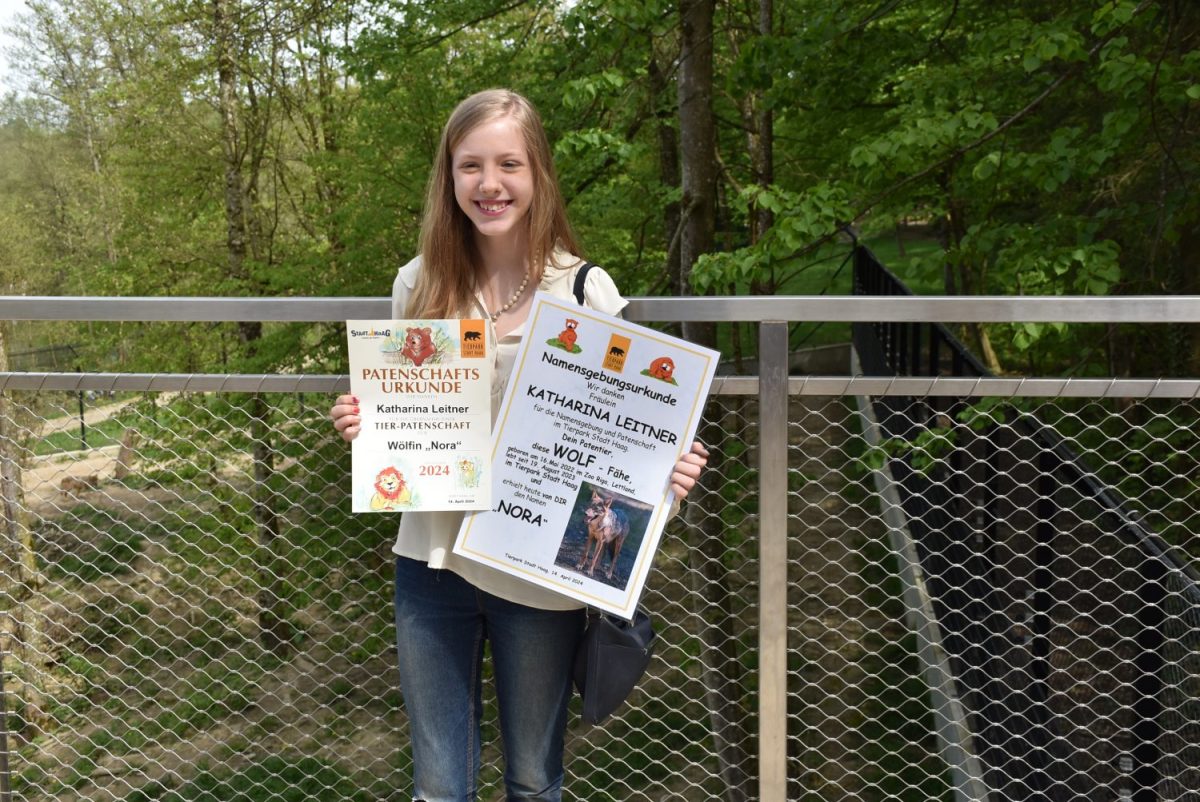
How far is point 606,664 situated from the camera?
100 inches

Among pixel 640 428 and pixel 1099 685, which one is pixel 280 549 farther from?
pixel 640 428

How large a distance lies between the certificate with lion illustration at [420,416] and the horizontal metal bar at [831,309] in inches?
11.6

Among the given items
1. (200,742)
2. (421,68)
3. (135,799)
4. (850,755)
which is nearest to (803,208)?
(850,755)

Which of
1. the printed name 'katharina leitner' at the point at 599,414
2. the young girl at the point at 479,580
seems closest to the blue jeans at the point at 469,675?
the young girl at the point at 479,580

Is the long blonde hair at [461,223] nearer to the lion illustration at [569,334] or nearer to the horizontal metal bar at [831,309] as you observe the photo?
the lion illustration at [569,334]

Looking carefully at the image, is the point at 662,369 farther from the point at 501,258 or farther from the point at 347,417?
the point at 347,417

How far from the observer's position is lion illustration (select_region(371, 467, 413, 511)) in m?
2.55

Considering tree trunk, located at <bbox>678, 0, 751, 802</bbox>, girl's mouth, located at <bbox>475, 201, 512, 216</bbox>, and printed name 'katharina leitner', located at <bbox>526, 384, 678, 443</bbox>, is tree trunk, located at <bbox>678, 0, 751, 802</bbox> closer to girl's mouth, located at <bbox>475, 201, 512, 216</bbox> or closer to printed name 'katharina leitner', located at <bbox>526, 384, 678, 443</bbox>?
printed name 'katharina leitner', located at <bbox>526, 384, 678, 443</bbox>

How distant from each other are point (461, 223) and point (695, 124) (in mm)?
4820

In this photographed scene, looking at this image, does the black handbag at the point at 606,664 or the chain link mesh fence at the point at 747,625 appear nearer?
the black handbag at the point at 606,664


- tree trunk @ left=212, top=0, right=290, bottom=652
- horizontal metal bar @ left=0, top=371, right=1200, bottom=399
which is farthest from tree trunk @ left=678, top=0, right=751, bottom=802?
tree trunk @ left=212, top=0, right=290, bottom=652

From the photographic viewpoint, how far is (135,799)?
10.5m

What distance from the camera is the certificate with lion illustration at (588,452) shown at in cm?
251

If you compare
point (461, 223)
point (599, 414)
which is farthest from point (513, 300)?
point (599, 414)
